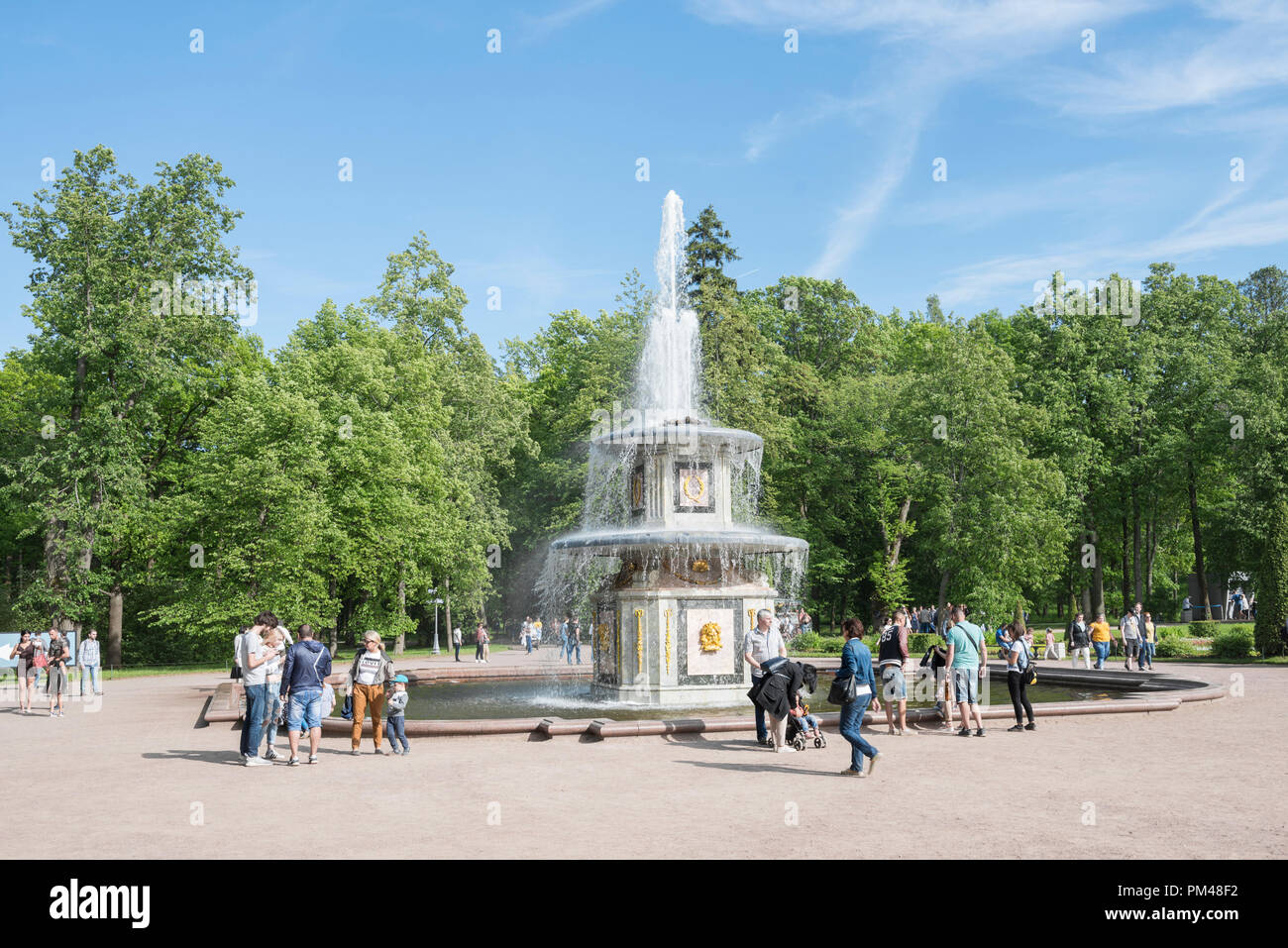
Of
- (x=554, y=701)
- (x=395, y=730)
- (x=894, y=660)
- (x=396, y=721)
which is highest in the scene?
(x=894, y=660)

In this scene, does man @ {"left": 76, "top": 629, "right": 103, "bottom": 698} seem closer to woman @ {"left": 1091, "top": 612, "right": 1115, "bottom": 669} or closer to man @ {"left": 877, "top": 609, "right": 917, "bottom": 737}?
man @ {"left": 877, "top": 609, "right": 917, "bottom": 737}

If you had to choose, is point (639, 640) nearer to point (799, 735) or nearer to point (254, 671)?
point (799, 735)

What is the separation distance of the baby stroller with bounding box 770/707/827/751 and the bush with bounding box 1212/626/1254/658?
25.1m

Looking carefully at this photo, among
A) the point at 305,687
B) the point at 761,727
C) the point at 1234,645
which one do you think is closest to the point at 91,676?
the point at 305,687

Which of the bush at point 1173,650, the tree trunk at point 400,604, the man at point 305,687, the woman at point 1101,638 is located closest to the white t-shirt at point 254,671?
the man at point 305,687

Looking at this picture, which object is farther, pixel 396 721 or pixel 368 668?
pixel 368 668

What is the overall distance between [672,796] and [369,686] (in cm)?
539

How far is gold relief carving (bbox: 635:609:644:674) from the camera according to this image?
2009 centimetres

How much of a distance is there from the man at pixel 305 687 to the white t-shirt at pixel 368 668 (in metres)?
0.51

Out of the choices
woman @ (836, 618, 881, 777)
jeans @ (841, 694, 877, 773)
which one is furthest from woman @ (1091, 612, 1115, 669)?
jeans @ (841, 694, 877, 773)

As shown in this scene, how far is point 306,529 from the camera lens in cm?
3512

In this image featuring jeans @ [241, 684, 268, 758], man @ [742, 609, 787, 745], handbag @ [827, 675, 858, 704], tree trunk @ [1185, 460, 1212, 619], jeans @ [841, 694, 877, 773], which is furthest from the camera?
tree trunk @ [1185, 460, 1212, 619]

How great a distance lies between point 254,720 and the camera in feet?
42.9

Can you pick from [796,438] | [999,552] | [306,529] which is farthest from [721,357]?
[306,529]
